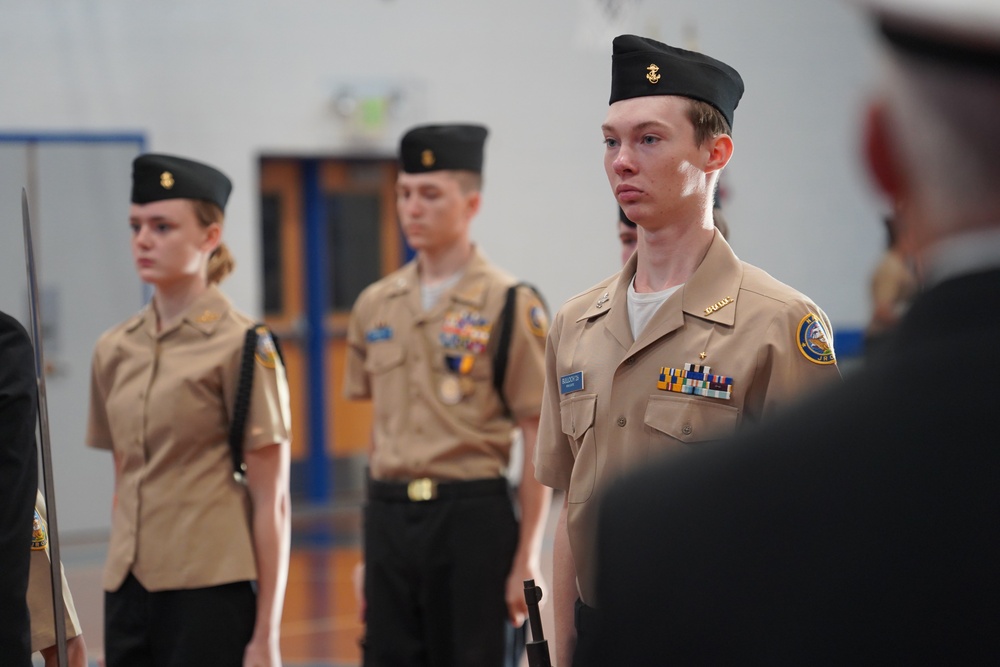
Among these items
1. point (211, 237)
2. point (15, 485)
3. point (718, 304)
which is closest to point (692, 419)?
point (718, 304)

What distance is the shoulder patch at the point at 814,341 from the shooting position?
1827 millimetres

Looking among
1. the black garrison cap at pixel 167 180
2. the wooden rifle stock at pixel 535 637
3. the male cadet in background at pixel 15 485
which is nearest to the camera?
the male cadet in background at pixel 15 485

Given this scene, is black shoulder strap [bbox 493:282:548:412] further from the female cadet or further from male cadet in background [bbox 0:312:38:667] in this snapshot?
male cadet in background [bbox 0:312:38:667]

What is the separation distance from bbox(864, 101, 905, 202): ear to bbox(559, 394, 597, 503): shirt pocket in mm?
1245

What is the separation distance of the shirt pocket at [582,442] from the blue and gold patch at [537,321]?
130cm

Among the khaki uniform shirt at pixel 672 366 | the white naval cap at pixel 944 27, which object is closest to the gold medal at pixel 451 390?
the khaki uniform shirt at pixel 672 366

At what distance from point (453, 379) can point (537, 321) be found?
27cm

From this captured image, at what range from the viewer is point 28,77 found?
6719 millimetres

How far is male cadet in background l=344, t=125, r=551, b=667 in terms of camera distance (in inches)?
127

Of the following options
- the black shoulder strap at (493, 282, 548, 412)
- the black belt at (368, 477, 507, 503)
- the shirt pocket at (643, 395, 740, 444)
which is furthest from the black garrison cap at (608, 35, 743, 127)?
the black belt at (368, 477, 507, 503)

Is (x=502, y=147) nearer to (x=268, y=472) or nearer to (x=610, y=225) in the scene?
(x=610, y=225)

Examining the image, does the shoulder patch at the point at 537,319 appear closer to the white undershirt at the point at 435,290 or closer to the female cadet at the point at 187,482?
the white undershirt at the point at 435,290

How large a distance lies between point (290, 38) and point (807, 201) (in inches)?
154

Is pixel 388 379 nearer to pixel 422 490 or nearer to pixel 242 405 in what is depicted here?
pixel 422 490
